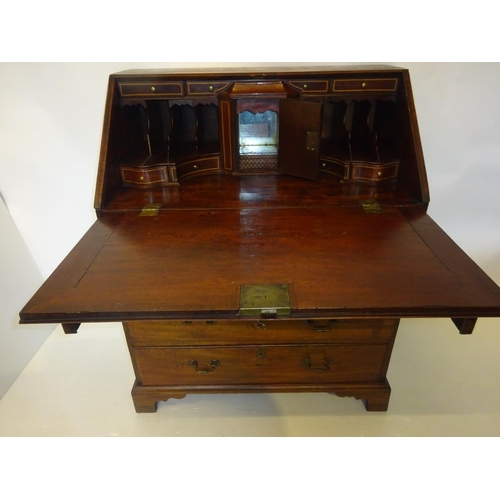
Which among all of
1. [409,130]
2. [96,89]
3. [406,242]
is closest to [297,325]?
[406,242]

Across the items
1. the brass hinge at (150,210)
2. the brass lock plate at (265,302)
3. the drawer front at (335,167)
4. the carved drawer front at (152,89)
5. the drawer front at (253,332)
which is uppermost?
the carved drawer front at (152,89)

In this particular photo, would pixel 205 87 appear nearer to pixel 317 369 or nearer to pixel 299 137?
pixel 299 137

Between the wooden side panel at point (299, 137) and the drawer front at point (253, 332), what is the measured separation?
0.67m

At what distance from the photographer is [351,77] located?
1527 millimetres

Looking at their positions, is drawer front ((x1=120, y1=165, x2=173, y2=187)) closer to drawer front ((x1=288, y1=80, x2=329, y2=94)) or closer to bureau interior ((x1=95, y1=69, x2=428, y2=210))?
bureau interior ((x1=95, y1=69, x2=428, y2=210))

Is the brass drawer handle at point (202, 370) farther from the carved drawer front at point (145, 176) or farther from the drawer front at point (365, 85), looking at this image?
the drawer front at point (365, 85)

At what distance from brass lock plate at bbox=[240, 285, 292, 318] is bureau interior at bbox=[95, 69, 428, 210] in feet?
2.42

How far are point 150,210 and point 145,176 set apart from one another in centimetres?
23

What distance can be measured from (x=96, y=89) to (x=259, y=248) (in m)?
1.24

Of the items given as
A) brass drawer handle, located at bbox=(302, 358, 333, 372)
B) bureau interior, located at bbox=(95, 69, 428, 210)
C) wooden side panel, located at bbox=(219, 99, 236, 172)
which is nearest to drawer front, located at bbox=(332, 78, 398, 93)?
bureau interior, located at bbox=(95, 69, 428, 210)

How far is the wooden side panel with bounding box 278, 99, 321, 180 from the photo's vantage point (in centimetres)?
154

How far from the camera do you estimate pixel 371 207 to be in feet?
4.72

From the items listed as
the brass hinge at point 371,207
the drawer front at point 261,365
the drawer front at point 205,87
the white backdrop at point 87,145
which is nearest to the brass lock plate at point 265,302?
the drawer front at point 261,365

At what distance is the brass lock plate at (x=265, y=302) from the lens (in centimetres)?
99
